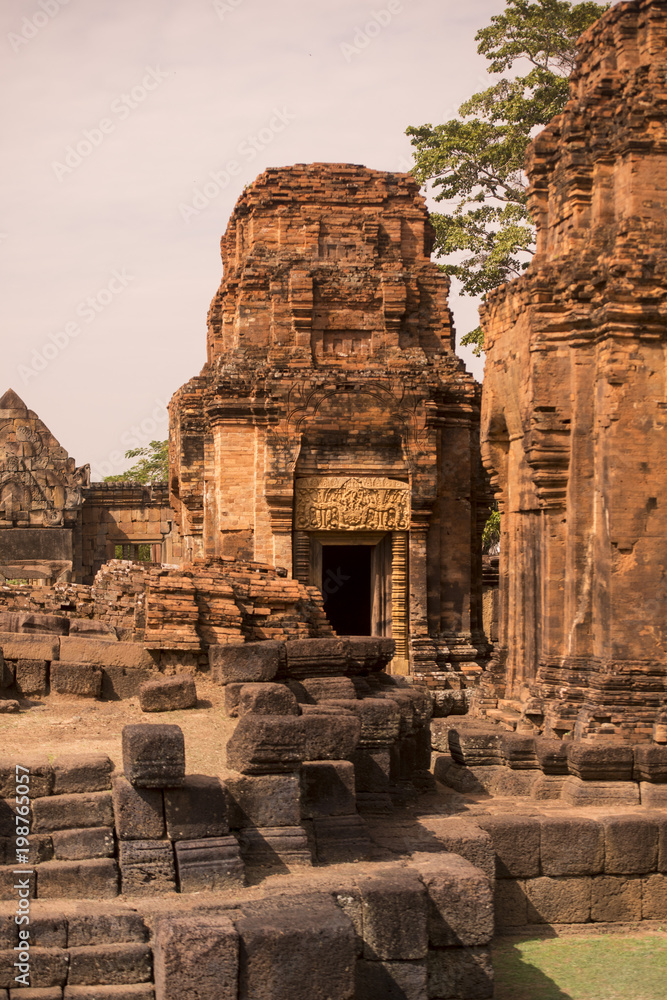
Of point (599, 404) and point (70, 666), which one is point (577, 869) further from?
point (70, 666)

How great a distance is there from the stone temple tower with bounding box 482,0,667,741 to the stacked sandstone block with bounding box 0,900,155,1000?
18.3 feet

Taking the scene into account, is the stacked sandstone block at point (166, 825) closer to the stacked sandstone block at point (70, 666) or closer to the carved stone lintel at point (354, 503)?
the stacked sandstone block at point (70, 666)

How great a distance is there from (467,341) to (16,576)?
10.8 m

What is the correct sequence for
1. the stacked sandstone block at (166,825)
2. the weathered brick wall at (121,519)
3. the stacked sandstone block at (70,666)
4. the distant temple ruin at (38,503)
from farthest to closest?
the weathered brick wall at (121,519) → the distant temple ruin at (38,503) → the stacked sandstone block at (70,666) → the stacked sandstone block at (166,825)

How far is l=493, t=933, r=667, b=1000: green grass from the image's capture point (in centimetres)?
746

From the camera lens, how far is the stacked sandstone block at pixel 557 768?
9953 millimetres

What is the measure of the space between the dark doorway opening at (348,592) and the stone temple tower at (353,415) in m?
3.16

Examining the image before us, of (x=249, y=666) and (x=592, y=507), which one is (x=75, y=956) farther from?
(x=592, y=507)

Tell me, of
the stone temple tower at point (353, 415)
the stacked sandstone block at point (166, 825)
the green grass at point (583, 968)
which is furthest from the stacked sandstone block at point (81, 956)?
the stone temple tower at point (353, 415)

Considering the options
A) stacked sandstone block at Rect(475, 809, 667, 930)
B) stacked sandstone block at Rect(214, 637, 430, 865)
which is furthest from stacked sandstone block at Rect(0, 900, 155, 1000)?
stacked sandstone block at Rect(475, 809, 667, 930)

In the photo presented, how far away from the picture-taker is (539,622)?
37.8 feet

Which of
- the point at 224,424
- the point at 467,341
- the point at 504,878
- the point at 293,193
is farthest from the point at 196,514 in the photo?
the point at 504,878

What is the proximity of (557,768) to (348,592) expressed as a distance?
38.2 ft

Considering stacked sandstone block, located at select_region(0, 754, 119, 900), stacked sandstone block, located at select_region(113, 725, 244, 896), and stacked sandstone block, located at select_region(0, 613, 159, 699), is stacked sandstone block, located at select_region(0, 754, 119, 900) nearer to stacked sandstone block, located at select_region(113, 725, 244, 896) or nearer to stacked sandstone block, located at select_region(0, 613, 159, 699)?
stacked sandstone block, located at select_region(113, 725, 244, 896)
